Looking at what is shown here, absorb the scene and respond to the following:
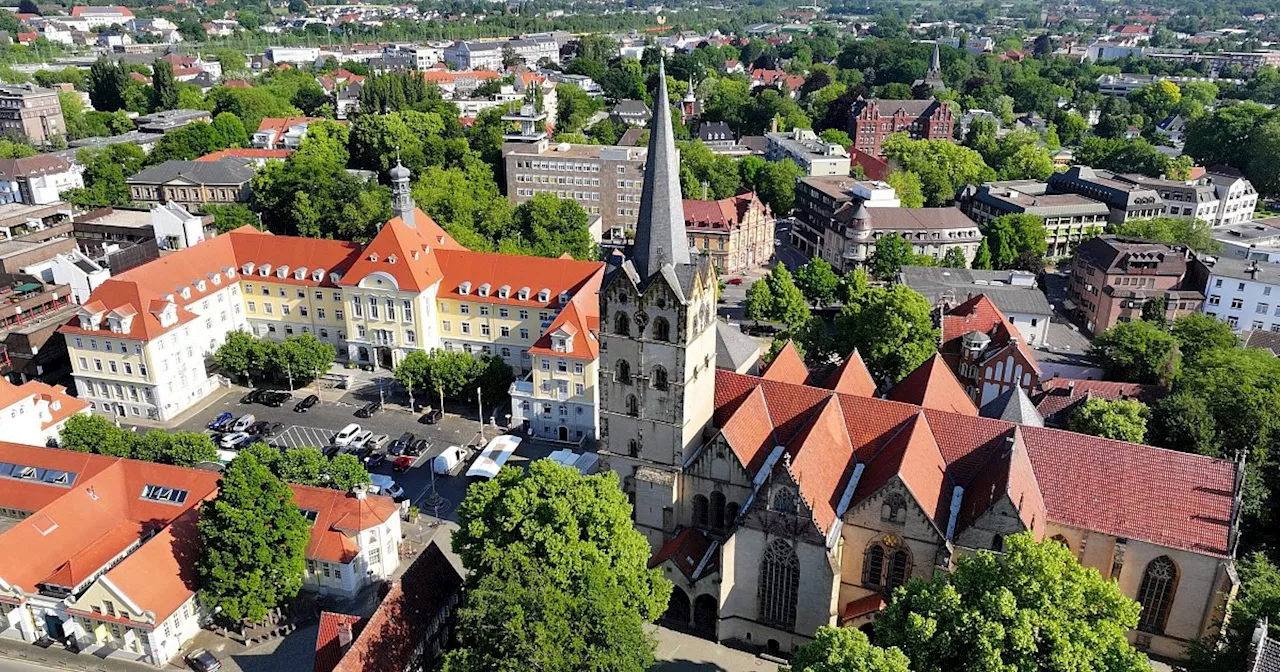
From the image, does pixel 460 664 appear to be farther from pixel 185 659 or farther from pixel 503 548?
pixel 185 659

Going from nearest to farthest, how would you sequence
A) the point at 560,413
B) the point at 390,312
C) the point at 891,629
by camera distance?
the point at 891,629 < the point at 560,413 < the point at 390,312

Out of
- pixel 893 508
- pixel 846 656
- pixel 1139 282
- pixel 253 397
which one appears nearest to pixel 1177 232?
pixel 1139 282

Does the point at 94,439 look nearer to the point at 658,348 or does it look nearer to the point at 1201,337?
the point at 658,348

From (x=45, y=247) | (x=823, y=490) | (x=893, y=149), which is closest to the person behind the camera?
(x=823, y=490)

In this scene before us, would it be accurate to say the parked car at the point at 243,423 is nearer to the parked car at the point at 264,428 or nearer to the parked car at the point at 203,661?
the parked car at the point at 264,428

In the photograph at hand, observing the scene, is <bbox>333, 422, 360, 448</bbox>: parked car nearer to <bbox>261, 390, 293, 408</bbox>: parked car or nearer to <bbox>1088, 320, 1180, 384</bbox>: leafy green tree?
<bbox>261, 390, 293, 408</bbox>: parked car

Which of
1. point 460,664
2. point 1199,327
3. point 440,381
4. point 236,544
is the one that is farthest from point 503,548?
point 1199,327
